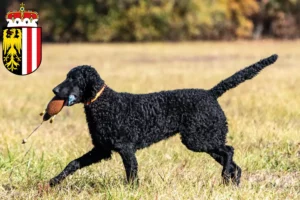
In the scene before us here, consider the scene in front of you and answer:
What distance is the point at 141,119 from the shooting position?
235 inches

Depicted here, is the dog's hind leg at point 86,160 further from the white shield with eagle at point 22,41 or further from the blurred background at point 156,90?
the white shield with eagle at point 22,41

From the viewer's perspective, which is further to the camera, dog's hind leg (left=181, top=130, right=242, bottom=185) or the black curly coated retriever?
dog's hind leg (left=181, top=130, right=242, bottom=185)

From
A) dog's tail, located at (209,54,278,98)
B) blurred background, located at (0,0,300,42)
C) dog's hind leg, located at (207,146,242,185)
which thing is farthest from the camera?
blurred background, located at (0,0,300,42)

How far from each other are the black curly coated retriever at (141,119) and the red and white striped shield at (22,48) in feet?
8.96

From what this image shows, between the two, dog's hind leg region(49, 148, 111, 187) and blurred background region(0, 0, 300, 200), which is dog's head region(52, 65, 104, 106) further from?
blurred background region(0, 0, 300, 200)

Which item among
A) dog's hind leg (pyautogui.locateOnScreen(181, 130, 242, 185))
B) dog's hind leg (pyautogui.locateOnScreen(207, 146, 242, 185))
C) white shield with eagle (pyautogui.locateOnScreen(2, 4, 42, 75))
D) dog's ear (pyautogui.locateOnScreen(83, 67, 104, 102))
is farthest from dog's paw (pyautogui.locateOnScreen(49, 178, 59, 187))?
white shield with eagle (pyautogui.locateOnScreen(2, 4, 42, 75))

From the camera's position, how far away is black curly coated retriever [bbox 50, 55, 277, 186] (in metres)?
5.73

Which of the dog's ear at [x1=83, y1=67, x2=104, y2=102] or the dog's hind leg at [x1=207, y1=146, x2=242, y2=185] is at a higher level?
the dog's ear at [x1=83, y1=67, x2=104, y2=102]

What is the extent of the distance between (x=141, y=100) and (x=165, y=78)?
12304mm

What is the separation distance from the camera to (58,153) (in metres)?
7.27

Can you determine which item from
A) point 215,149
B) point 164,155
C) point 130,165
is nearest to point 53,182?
point 130,165

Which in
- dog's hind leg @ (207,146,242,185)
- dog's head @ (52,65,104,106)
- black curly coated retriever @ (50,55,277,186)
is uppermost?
dog's head @ (52,65,104,106)

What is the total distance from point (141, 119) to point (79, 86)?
658 mm

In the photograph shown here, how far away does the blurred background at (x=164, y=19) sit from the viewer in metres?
39.2
